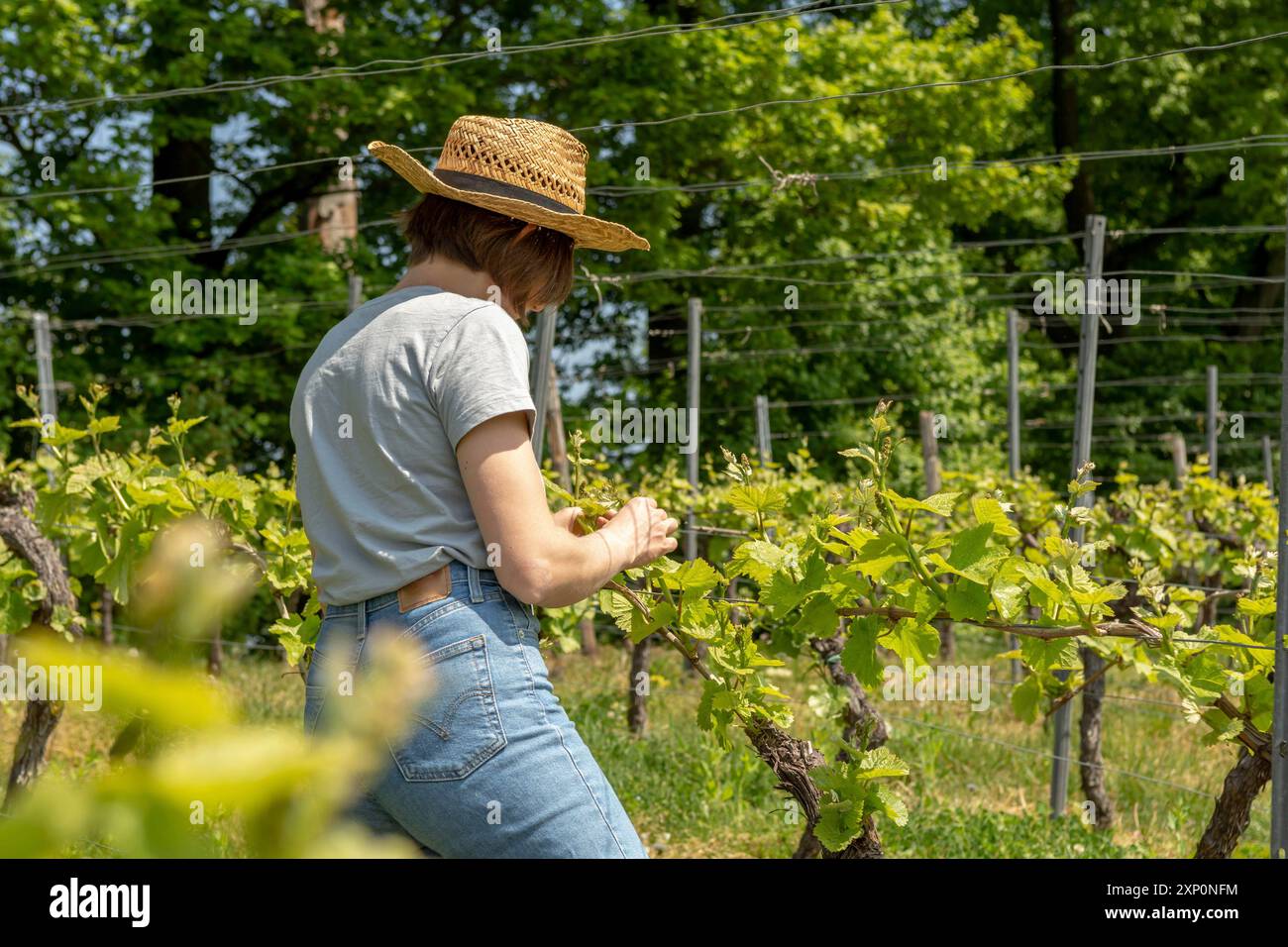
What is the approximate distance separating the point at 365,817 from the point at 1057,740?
158 inches

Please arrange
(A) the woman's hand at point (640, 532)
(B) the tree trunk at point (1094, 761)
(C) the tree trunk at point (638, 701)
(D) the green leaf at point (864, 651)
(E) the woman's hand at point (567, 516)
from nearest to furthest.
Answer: (A) the woman's hand at point (640, 532)
(E) the woman's hand at point (567, 516)
(D) the green leaf at point (864, 651)
(B) the tree trunk at point (1094, 761)
(C) the tree trunk at point (638, 701)

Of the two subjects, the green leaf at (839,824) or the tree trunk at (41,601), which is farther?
the tree trunk at (41,601)

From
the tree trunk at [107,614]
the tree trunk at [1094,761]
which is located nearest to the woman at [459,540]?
the tree trunk at [1094,761]

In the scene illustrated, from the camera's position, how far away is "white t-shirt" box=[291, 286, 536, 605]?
157 centimetres

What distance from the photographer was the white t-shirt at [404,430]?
1568mm

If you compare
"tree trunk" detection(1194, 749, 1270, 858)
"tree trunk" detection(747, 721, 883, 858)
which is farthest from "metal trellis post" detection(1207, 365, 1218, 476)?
"tree trunk" detection(747, 721, 883, 858)

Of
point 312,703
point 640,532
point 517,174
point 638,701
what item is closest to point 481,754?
point 312,703

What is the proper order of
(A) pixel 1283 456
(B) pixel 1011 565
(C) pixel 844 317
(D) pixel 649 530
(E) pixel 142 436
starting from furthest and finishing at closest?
(C) pixel 844 317
(E) pixel 142 436
(A) pixel 1283 456
(B) pixel 1011 565
(D) pixel 649 530

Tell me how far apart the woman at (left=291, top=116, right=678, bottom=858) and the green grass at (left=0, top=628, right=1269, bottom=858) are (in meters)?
2.12

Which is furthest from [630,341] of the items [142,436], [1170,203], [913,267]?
[1170,203]

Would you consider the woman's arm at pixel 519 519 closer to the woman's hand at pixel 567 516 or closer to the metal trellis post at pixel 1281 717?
the woman's hand at pixel 567 516

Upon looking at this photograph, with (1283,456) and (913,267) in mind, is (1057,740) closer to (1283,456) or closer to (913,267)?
(1283,456)

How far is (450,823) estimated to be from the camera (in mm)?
1502

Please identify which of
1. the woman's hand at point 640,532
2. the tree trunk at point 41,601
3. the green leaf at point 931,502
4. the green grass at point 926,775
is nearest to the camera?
the woman's hand at point 640,532
